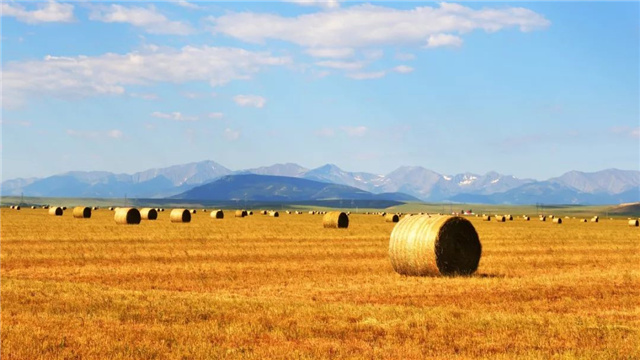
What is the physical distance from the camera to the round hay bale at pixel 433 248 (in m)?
26.4

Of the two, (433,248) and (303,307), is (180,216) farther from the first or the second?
(303,307)

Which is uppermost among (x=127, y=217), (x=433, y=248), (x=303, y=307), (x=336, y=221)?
(x=127, y=217)

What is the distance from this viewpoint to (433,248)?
86.3 feet

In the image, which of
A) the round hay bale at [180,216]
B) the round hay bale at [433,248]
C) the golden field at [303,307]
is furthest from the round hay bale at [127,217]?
the round hay bale at [433,248]

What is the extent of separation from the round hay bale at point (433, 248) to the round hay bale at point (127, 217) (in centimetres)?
3785

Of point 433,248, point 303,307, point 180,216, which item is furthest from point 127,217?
point 303,307

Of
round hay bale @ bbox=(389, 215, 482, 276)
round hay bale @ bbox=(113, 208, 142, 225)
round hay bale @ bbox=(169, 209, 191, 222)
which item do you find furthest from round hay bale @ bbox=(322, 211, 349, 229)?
round hay bale @ bbox=(389, 215, 482, 276)

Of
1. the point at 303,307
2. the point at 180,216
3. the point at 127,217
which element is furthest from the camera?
the point at 180,216

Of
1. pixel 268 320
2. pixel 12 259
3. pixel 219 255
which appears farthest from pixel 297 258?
pixel 268 320

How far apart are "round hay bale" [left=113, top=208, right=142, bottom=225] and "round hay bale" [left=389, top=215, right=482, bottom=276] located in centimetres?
3785

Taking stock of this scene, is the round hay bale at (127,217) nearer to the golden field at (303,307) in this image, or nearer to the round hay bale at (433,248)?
the golden field at (303,307)

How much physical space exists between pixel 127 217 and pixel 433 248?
130 feet

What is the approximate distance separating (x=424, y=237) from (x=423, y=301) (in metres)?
7.57

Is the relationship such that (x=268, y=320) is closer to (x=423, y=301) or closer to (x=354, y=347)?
(x=354, y=347)
